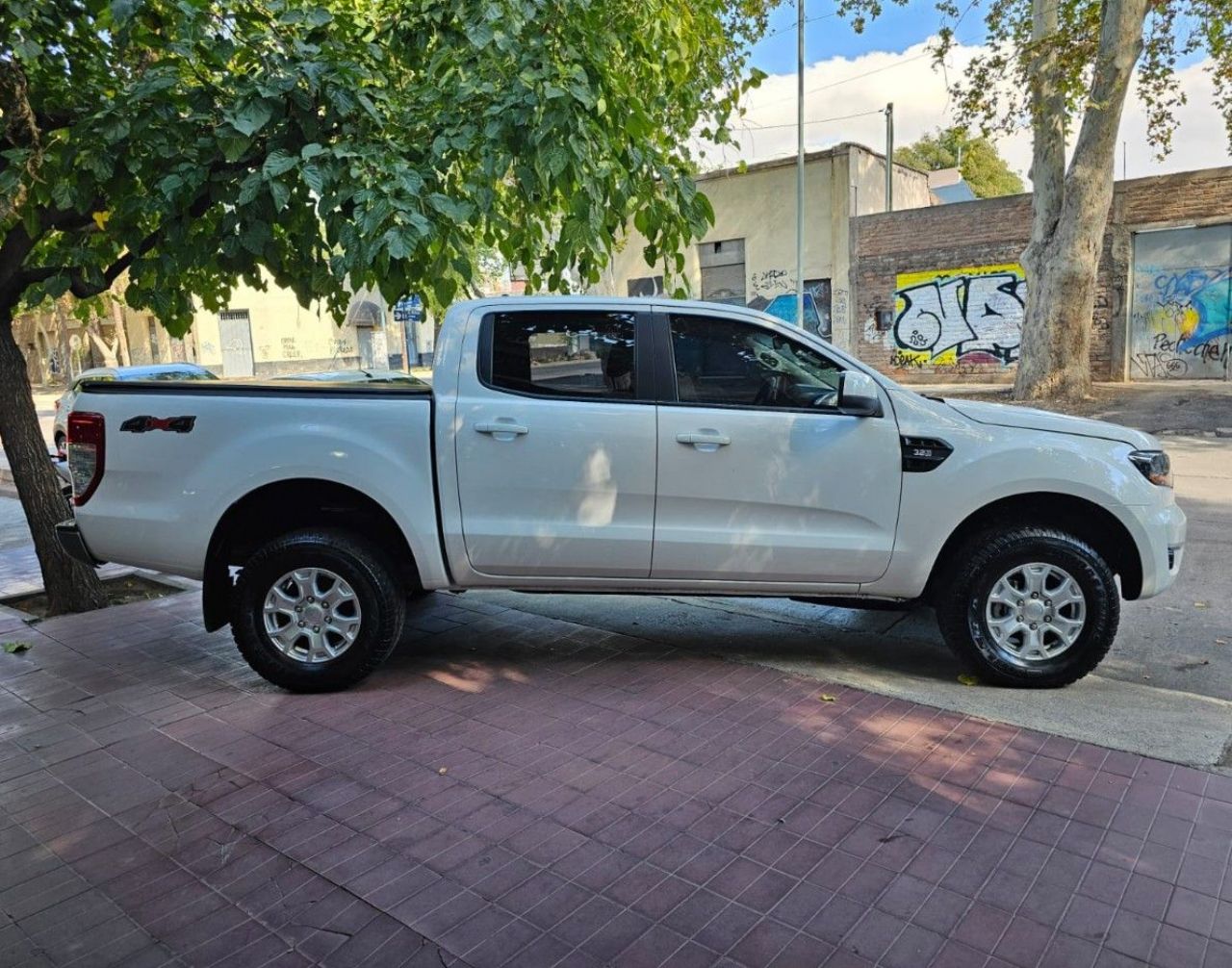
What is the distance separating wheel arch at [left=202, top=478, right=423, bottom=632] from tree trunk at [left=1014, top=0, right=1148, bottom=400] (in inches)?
598

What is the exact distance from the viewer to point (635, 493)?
15.5 ft

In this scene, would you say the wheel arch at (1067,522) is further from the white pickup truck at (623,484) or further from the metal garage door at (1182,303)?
the metal garage door at (1182,303)

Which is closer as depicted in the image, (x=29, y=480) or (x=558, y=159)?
(x=558, y=159)

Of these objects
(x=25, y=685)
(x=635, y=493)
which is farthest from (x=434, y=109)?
(x=25, y=685)

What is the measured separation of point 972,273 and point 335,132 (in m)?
22.8

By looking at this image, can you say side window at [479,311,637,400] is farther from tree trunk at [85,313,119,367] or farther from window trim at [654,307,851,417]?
tree trunk at [85,313,119,367]

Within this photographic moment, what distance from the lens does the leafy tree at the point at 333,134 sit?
4512 mm

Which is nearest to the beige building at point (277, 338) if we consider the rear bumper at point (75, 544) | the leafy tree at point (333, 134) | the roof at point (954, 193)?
the roof at point (954, 193)

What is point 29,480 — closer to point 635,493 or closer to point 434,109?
point 434,109

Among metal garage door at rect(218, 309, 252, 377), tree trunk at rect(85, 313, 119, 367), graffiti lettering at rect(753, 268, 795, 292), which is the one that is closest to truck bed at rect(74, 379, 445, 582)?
graffiti lettering at rect(753, 268, 795, 292)

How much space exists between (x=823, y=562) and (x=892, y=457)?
630 millimetres

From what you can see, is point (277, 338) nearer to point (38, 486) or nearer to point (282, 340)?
point (282, 340)

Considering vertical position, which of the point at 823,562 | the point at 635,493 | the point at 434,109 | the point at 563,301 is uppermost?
the point at 434,109

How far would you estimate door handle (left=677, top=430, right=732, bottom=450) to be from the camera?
15.3 ft
